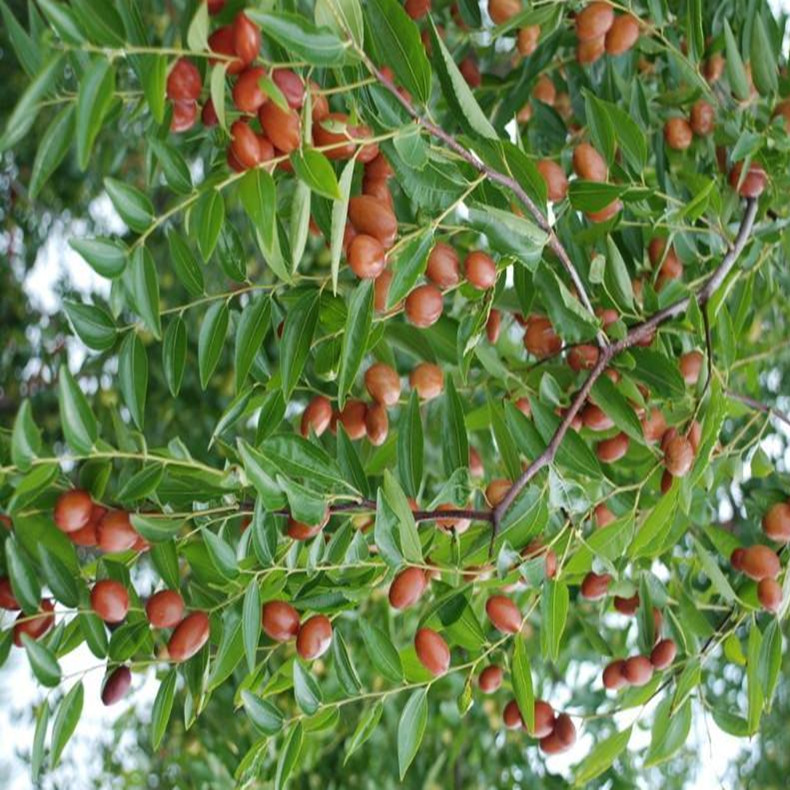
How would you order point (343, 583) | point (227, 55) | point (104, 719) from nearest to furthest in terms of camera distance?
point (227, 55) < point (343, 583) < point (104, 719)

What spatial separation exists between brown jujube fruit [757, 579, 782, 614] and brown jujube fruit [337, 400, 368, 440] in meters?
0.31

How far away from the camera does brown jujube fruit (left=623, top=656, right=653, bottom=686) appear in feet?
2.72

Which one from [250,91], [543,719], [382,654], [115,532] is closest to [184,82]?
[250,91]

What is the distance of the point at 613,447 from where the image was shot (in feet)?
2.58

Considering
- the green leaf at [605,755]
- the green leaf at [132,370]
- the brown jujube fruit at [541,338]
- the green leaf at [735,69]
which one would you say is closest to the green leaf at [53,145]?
the green leaf at [132,370]

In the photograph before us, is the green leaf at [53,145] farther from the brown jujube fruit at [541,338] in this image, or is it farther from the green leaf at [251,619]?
the brown jujube fruit at [541,338]

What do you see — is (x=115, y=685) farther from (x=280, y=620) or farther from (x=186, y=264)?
(x=186, y=264)

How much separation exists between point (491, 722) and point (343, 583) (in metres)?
1.14

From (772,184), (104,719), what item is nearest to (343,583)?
(772,184)

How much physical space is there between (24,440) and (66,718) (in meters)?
0.20

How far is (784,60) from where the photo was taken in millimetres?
944

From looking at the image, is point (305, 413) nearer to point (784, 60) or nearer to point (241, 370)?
point (241, 370)

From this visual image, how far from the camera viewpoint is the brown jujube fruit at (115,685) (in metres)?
0.67

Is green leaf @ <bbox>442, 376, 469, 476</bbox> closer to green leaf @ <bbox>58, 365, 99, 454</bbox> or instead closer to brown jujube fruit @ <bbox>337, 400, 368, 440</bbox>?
brown jujube fruit @ <bbox>337, 400, 368, 440</bbox>
